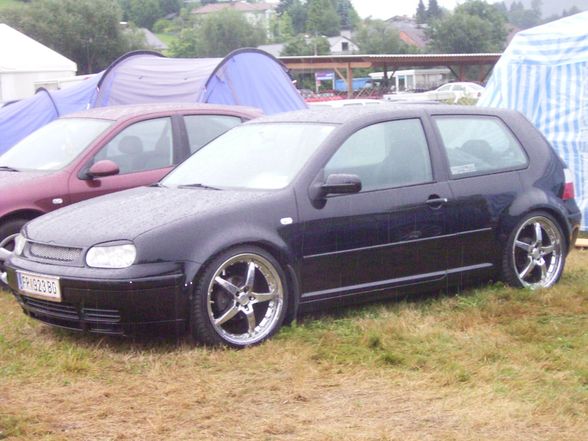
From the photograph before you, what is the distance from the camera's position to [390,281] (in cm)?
677

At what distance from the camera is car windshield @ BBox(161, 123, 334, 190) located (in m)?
6.63

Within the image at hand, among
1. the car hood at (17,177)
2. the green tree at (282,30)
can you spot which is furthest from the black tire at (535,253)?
the green tree at (282,30)

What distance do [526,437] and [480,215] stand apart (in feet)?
9.53

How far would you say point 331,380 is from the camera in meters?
5.34

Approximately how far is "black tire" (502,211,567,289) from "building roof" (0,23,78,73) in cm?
2409

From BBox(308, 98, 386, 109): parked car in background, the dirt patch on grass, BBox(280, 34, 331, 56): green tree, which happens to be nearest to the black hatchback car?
BBox(308, 98, 386, 109): parked car in background

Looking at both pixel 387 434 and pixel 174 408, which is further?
pixel 174 408

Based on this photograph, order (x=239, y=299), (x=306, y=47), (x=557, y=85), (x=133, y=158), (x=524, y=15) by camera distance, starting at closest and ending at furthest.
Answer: (x=239, y=299) → (x=133, y=158) → (x=557, y=85) → (x=306, y=47) → (x=524, y=15)

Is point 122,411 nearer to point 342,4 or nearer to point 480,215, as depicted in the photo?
point 480,215

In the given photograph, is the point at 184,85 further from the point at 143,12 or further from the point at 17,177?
the point at 143,12

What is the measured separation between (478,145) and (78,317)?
3175 mm

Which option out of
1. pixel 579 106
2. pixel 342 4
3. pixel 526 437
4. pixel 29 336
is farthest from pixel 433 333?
pixel 342 4

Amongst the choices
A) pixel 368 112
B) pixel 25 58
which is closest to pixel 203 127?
pixel 368 112

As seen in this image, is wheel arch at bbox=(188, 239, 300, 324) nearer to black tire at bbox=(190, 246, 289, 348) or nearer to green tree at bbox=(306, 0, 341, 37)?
black tire at bbox=(190, 246, 289, 348)
